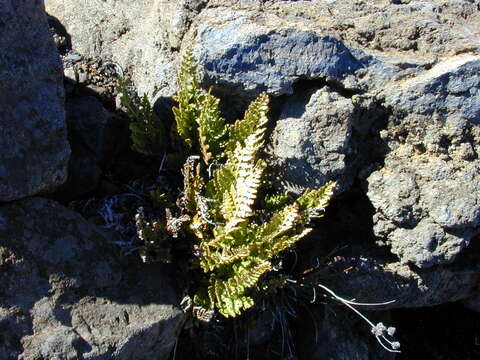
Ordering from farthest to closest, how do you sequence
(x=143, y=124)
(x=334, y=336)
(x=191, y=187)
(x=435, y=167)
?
(x=334, y=336) < (x=143, y=124) < (x=435, y=167) < (x=191, y=187)

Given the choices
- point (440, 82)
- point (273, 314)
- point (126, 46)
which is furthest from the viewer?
point (126, 46)

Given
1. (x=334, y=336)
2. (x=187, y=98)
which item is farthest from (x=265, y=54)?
(x=334, y=336)

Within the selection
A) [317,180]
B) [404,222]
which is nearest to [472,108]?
[404,222]

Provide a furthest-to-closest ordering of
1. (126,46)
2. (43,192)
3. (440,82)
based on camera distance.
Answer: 1. (126,46)
2. (440,82)
3. (43,192)

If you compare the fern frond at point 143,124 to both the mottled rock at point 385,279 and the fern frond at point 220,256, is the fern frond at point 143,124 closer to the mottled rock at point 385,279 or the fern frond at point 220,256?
the fern frond at point 220,256

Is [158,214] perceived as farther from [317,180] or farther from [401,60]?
[401,60]

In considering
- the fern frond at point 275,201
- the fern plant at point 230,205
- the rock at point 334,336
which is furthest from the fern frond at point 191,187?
the rock at point 334,336

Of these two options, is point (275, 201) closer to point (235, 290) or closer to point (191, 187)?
point (191, 187)
